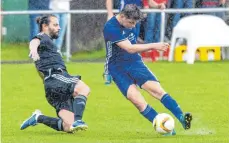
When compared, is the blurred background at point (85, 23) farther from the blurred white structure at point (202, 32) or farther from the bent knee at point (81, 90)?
the bent knee at point (81, 90)

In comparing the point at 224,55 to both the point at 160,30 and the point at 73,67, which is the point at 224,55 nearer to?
the point at 160,30

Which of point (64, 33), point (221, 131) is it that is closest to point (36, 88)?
point (64, 33)

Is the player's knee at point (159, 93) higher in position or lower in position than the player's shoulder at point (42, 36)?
lower

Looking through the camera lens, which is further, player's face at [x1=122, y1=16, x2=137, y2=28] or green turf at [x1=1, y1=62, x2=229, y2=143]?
player's face at [x1=122, y1=16, x2=137, y2=28]

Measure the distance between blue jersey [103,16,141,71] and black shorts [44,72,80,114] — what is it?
19.7 inches

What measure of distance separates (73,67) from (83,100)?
25.3 feet

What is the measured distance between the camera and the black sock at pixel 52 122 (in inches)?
481

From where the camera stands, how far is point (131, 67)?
40.6 feet

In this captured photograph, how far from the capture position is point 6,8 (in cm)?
2306

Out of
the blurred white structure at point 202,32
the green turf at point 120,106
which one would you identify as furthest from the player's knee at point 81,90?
the blurred white structure at point 202,32

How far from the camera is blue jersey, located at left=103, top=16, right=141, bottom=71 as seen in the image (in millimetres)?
12211

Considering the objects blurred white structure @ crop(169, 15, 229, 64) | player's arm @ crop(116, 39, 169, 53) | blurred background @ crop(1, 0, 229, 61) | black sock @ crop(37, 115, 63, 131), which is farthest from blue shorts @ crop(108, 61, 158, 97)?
blurred background @ crop(1, 0, 229, 61)

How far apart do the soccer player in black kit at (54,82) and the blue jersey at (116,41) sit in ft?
1.61

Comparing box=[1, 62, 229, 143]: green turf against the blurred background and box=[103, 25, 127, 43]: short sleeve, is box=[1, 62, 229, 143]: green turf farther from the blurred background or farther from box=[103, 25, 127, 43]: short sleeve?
the blurred background
